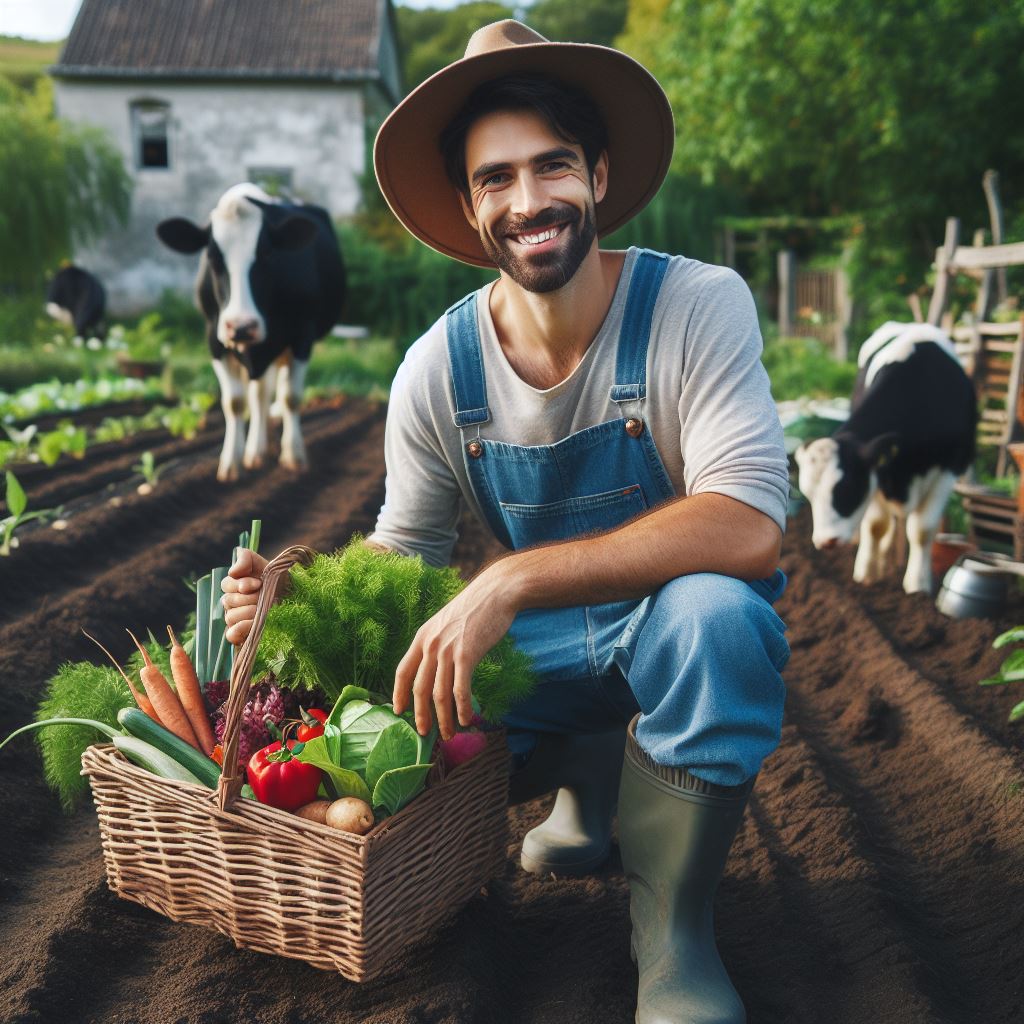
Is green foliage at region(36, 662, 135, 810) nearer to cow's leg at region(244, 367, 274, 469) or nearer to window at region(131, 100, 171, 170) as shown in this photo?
cow's leg at region(244, 367, 274, 469)

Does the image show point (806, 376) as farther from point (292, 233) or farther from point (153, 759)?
Answer: point (153, 759)

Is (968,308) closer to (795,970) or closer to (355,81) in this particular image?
(795,970)

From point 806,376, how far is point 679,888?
414 inches

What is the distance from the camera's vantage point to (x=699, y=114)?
1686 centimetres

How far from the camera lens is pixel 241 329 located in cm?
658

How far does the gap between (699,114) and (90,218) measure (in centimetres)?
934

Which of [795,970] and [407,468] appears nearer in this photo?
[795,970]

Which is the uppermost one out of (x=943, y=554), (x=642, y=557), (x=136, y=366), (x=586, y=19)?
(x=586, y=19)

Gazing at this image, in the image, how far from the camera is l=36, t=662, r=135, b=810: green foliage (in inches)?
92.9

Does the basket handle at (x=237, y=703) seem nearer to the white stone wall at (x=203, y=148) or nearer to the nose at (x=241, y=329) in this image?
the nose at (x=241, y=329)

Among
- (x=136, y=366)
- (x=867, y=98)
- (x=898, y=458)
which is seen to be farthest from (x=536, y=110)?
(x=867, y=98)

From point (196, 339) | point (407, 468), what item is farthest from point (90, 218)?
point (407, 468)

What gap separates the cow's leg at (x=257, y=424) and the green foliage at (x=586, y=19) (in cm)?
3520

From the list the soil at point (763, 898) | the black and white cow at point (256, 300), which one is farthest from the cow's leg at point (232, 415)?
the soil at point (763, 898)
